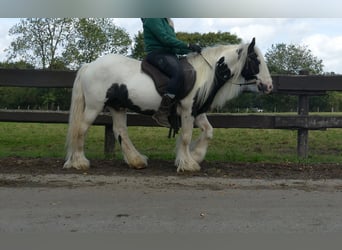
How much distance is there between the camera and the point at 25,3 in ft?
4.58

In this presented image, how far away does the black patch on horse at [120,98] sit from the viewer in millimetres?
6379

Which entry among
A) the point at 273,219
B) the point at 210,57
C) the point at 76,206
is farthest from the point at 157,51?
the point at 273,219

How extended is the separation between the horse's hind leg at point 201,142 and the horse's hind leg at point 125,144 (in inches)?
29.8

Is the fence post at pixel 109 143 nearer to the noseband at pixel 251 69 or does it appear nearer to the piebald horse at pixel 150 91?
the piebald horse at pixel 150 91

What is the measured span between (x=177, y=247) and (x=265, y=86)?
3824 mm

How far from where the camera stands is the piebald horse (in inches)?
250

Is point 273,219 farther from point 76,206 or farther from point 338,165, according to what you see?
point 338,165

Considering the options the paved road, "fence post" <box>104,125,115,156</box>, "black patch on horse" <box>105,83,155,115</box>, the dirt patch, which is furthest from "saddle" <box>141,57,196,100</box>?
"fence post" <box>104,125,115,156</box>

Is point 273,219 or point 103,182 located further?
point 103,182

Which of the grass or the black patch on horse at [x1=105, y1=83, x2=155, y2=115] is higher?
the black patch on horse at [x1=105, y1=83, x2=155, y2=115]

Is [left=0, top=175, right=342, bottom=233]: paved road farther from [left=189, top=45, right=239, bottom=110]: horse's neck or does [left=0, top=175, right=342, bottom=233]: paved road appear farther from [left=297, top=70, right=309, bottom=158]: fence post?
[left=297, top=70, right=309, bottom=158]: fence post

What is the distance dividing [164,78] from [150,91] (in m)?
0.27

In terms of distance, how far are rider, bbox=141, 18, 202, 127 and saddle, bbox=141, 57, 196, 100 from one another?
→ 68 millimetres

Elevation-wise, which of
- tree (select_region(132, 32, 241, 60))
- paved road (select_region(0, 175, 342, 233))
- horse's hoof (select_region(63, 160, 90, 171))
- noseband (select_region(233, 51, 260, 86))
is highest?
tree (select_region(132, 32, 241, 60))
